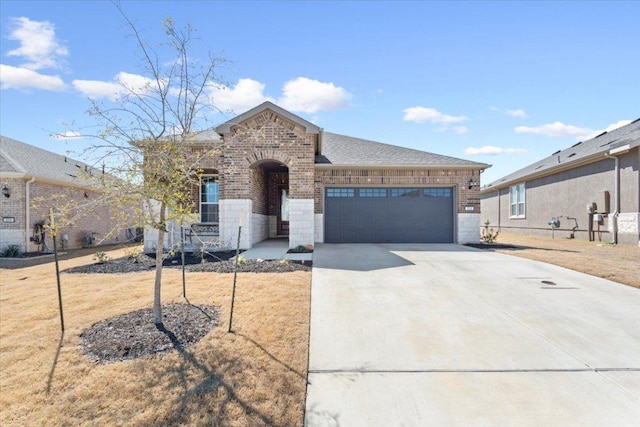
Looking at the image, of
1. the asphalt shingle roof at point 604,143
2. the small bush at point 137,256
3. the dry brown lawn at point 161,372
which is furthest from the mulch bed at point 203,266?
the asphalt shingle roof at point 604,143

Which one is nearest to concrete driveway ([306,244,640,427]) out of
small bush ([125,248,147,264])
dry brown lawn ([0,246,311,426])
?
dry brown lawn ([0,246,311,426])

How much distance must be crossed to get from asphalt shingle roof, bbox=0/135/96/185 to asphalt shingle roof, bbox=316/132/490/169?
34.2 ft

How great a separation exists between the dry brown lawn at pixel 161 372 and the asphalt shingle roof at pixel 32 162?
978cm

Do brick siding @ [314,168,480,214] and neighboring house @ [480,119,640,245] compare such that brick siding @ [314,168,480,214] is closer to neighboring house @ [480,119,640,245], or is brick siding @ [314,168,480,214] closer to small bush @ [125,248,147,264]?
neighboring house @ [480,119,640,245]

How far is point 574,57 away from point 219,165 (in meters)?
12.9

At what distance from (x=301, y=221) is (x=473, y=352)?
8578mm

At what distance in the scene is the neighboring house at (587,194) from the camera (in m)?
14.3

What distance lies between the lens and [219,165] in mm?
12492

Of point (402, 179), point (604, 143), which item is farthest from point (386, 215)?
point (604, 143)

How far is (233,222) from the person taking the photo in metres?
12.3

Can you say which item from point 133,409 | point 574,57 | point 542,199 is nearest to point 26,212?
point 133,409

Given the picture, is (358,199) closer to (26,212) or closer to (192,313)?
(192,313)

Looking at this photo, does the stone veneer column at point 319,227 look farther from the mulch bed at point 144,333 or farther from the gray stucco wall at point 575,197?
the gray stucco wall at point 575,197

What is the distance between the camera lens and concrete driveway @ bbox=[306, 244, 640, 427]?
2.99m
